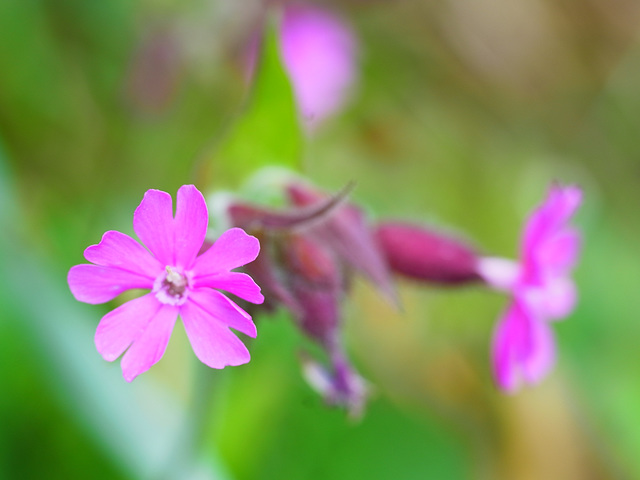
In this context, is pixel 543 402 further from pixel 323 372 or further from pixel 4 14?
pixel 4 14

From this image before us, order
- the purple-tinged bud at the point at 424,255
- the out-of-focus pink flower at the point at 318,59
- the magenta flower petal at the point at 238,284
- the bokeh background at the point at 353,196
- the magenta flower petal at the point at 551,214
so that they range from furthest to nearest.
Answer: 1. the out-of-focus pink flower at the point at 318,59
2. the bokeh background at the point at 353,196
3. the purple-tinged bud at the point at 424,255
4. the magenta flower petal at the point at 551,214
5. the magenta flower petal at the point at 238,284

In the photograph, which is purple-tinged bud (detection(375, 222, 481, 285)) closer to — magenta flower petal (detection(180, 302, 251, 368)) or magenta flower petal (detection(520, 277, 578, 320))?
magenta flower petal (detection(520, 277, 578, 320))

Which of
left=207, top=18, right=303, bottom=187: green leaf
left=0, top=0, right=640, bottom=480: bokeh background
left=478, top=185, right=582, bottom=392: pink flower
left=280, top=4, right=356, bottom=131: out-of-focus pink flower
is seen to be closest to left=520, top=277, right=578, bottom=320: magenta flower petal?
left=478, top=185, right=582, bottom=392: pink flower

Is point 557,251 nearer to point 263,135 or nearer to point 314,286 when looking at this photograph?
point 314,286

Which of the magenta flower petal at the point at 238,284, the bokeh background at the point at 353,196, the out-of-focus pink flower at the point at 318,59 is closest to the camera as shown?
the magenta flower petal at the point at 238,284

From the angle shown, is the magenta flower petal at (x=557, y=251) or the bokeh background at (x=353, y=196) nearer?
the magenta flower petal at (x=557, y=251)

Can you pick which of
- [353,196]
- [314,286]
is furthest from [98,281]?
[353,196]

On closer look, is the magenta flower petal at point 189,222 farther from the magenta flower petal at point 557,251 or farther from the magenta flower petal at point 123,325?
the magenta flower petal at point 557,251

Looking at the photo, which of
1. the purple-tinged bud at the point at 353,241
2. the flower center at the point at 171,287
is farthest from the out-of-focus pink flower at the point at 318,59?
the flower center at the point at 171,287
